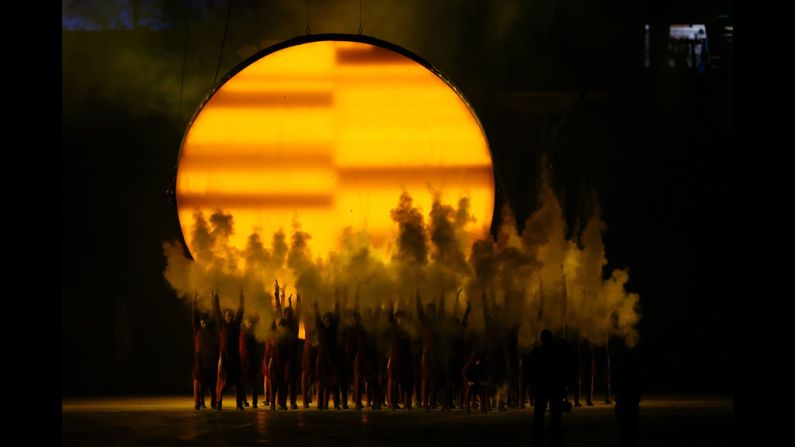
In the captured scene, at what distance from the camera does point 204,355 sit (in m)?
15.6

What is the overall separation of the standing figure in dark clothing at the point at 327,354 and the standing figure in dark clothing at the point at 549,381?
5.12m

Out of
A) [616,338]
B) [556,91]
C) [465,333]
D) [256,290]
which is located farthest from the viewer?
[556,91]

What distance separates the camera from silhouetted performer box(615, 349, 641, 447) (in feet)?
34.7

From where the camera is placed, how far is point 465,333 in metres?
15.2

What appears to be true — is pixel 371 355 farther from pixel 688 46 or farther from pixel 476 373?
pixel 688 46

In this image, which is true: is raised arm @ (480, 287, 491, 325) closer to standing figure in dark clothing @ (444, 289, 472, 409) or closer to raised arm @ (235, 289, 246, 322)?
standing figure in dark clothing @ (444, 289, 472, 409)

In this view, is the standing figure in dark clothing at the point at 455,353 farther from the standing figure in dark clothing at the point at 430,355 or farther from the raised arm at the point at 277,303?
the raised arm at the point at 277,303

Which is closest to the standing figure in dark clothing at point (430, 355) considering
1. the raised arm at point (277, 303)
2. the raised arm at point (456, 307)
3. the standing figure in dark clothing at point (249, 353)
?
the raised arm at point (456, 307)

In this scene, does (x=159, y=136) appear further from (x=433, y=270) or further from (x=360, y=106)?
(x=433, y=270)

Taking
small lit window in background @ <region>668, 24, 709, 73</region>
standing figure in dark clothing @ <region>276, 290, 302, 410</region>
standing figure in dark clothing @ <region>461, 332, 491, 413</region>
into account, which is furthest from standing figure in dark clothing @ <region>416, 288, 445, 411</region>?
small lit window in background @ <region>668, 24, 709, 73</region>

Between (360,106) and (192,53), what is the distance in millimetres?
3956

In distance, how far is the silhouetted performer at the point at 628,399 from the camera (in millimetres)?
10586

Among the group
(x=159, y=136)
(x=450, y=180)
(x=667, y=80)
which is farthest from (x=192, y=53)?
(x=667, y=80)

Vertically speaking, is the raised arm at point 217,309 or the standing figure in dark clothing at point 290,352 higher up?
the raised arm at point 217,309
